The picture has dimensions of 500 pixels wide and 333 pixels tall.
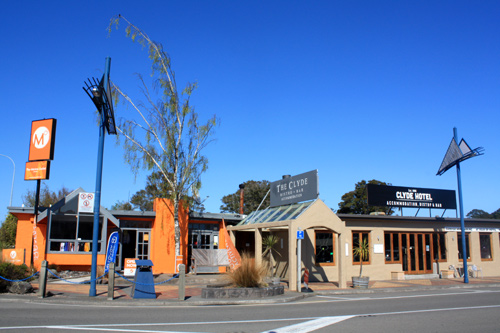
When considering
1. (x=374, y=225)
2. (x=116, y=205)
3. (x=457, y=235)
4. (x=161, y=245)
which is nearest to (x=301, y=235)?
(x=374, y=225)

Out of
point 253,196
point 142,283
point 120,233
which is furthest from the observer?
point 253,196

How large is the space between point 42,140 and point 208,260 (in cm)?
1059

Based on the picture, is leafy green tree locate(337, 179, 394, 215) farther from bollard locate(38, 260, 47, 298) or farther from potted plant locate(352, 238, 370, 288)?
bollard locate(38, 260, 47, 298)

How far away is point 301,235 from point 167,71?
12308mm

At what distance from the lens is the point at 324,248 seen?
22.1 metres

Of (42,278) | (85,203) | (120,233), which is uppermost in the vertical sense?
(85,203)

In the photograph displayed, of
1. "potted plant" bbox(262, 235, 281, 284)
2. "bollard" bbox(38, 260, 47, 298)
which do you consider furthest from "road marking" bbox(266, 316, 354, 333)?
"potted plant" bbox(262, 235, 281, 284)

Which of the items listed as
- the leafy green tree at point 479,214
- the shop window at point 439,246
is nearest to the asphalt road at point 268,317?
the shop window at point 439,246

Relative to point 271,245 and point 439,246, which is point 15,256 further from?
point 439,246

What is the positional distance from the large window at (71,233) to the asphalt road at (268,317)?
8413 mm

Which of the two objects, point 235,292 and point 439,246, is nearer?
point 235,292

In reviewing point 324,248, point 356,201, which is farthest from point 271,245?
point 356,201

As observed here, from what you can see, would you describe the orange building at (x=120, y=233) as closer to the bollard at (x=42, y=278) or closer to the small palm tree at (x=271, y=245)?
the small palm tree at (x=271, y=245)

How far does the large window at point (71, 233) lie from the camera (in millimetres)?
21844
